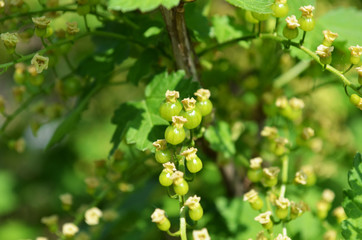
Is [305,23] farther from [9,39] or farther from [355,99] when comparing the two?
[9,39]

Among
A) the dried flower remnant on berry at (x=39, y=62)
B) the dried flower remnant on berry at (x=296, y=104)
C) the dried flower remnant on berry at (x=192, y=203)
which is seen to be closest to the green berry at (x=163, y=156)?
the dried flower remnant on berry at (x=192, y=203)

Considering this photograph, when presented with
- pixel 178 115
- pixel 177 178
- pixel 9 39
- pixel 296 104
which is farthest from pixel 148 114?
pixel 296 104

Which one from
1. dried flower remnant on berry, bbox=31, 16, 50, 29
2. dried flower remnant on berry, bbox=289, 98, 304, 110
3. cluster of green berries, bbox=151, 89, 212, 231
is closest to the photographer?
cluster of green berries, bbox=151, 89, 212, 231

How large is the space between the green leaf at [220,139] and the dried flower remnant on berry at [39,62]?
0.52 meters

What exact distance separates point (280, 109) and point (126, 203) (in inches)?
41.4

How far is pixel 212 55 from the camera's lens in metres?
1.46

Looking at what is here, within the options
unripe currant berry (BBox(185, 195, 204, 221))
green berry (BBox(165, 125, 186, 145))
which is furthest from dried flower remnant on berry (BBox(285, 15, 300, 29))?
unripe currant berry (BBox(185, 195, 204, 221))

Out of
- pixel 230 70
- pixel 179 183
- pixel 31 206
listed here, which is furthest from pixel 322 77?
pixel 31 206

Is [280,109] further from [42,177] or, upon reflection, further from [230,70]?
[42,177]

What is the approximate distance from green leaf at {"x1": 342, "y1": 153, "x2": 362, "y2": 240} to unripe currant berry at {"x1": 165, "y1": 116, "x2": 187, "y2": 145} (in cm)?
46

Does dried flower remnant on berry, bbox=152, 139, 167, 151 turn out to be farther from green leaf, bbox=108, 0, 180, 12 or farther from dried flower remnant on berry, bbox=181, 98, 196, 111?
green leaf, bbox=108, 0, 180, 12

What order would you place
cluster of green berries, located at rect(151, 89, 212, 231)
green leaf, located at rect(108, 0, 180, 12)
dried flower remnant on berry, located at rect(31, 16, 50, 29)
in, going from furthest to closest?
dried flower remnant on berry, located at rect(31, 16, 50, 29), cluster of green berries, located at rect(151, 89, 212, 231), green leaf, located at rect(108, 0, 180, 12)

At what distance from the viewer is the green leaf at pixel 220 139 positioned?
1.33 m

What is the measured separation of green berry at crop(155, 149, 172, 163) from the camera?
3.33 feet
